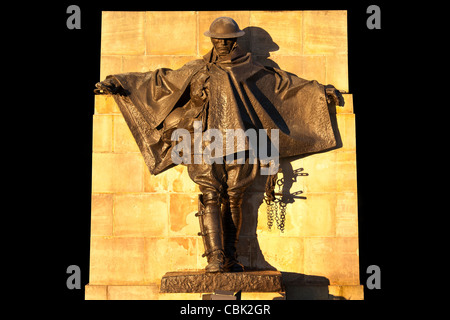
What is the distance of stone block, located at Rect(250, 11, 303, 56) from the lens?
10141 mm

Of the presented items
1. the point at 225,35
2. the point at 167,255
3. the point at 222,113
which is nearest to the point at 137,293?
the point at 167,255

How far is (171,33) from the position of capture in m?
10.2

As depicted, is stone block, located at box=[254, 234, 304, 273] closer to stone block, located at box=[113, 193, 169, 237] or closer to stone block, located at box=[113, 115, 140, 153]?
stone block, located at box=[113, 193, 169, 237]

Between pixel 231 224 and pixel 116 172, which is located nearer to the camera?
pixel 231 224

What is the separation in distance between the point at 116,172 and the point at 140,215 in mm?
553

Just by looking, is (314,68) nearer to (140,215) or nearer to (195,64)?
(195,64)

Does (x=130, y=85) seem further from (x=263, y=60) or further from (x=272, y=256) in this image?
(x=272, y=256)

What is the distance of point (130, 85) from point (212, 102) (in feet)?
3.39

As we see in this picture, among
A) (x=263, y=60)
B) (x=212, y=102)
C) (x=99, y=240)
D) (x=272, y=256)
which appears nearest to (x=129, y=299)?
(x=99, y=240)

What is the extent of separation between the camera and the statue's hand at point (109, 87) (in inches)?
384

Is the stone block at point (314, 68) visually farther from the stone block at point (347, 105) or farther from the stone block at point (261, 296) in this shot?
the stone block at point (261, 296)

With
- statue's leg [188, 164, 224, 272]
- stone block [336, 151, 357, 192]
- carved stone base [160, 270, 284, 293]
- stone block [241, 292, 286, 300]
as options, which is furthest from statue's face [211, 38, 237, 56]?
stone block [241, 292, 286, 300]

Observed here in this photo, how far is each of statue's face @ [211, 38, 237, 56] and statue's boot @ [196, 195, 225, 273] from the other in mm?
1602

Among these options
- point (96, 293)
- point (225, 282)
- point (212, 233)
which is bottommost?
point (96, 293)
